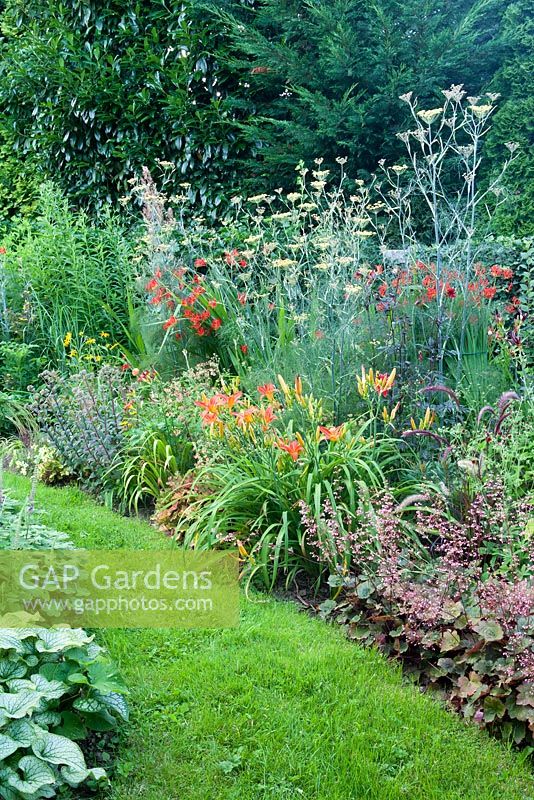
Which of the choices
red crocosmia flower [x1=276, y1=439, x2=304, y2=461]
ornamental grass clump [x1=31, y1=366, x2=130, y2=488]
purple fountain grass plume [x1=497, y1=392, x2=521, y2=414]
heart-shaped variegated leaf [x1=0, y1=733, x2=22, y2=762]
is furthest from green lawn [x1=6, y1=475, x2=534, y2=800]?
ornamental grass clump [x1=31, y1=366, x2=130, y2=488]

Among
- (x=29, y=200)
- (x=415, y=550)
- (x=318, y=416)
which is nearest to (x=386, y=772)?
(x=415, y=550)

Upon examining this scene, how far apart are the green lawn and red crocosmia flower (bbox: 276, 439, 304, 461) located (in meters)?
0.76

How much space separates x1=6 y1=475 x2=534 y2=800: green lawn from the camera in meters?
2.35

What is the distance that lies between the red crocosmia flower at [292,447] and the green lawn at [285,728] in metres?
0.76

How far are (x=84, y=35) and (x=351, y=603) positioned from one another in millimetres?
8054

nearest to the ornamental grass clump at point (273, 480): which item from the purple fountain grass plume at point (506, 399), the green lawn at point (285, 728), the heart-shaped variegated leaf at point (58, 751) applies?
the green lawn at point (285, 728)

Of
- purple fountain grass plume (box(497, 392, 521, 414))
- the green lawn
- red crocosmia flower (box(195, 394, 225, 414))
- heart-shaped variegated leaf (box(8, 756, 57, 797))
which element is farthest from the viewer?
red crocosmia flower (box(195, 394, 225, 414))

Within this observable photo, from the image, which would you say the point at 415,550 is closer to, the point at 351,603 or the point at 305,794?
the point at 351,603

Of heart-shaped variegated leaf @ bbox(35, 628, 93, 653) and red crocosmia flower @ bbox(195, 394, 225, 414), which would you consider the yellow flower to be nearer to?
red crocosmia flower @ bbox(195, 394, 225, 414)

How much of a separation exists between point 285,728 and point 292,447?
1.31m

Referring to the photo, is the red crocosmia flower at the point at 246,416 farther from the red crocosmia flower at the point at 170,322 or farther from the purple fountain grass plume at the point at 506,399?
the red crocosmia flower at the point at 170,322

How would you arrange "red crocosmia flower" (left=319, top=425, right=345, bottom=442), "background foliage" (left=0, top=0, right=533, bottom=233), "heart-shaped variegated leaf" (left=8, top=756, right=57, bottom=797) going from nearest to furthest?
"heart-shaped variegated leaf" (left=8, top=756, right=57, bottom=797)
"red crocosmia flower" (left=319, top=425, right=345, bottom=442)
"background foliage" (left=0, top=0, right=533, bottom=233)

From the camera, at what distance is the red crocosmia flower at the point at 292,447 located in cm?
354

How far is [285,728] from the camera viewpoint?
256 cm
